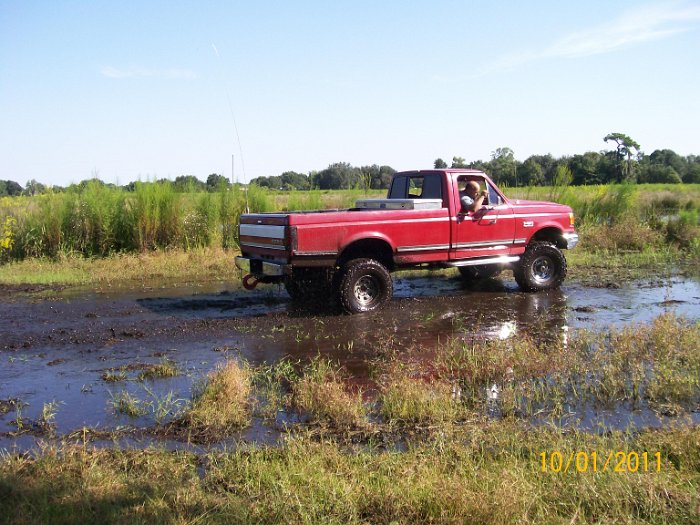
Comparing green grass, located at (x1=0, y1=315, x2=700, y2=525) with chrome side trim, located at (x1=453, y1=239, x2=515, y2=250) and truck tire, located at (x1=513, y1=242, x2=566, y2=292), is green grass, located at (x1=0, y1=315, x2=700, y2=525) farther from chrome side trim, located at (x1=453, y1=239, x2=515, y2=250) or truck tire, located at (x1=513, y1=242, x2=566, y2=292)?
truck tire, located at (x1=513, y1=242, x2=566, y2=292)

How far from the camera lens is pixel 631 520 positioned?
3.54 m

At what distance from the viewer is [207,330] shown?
8.64 metres

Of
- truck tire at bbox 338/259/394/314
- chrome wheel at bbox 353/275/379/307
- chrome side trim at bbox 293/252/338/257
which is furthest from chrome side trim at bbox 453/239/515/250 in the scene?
chrome side trim at bbox 293/252/338/257

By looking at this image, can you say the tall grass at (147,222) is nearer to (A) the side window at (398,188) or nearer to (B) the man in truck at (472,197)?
(A) the side window at (398,188)

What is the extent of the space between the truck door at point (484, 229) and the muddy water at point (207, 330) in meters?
0.84

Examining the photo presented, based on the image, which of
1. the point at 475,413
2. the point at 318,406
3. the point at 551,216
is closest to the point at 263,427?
the point at 318,406

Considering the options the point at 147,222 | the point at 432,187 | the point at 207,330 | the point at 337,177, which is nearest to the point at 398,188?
the point at 432,187

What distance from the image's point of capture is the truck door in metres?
10.3

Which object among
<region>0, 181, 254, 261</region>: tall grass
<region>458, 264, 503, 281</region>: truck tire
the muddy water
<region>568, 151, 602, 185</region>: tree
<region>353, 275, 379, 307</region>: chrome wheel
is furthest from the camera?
<region>568, 151, 602, 185</region>: tree

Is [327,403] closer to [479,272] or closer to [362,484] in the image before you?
[362,484]

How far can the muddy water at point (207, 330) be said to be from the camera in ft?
19.3

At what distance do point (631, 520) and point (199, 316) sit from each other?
717 cm
